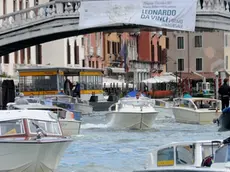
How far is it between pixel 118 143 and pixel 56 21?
981 centimetres

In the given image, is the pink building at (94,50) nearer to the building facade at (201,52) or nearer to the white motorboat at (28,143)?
the building facade at (201,52)

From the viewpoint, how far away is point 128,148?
25578mm

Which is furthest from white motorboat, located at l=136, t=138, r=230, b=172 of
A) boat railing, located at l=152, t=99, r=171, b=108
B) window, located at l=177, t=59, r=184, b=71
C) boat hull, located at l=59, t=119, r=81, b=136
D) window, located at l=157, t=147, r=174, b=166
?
window, located at l=177, t=59, r=184, b=71

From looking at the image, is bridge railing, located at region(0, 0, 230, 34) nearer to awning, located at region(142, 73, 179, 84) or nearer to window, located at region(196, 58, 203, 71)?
awning, located at region(142, 73, 179, 84)

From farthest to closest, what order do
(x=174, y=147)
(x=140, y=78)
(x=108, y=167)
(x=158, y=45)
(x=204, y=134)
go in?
(x=158, y=45) < (x=140, y=78) < (x=204, y=134) < (x=108, y=167) < (x=174, y=147)

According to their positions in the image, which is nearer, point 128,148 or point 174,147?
point 174,147

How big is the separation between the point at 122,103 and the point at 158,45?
54.5m

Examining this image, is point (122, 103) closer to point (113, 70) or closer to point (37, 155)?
point (37, 155)

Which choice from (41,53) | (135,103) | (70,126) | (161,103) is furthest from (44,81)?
(70,126)

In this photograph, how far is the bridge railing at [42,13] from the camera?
3594cm

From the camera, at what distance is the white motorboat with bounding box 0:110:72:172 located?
1823 cm

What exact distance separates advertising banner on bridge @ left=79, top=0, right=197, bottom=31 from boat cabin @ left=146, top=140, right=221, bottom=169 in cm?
1953

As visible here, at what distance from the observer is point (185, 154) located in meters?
15.5

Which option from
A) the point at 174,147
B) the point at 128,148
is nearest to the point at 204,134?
the point at 128,148
